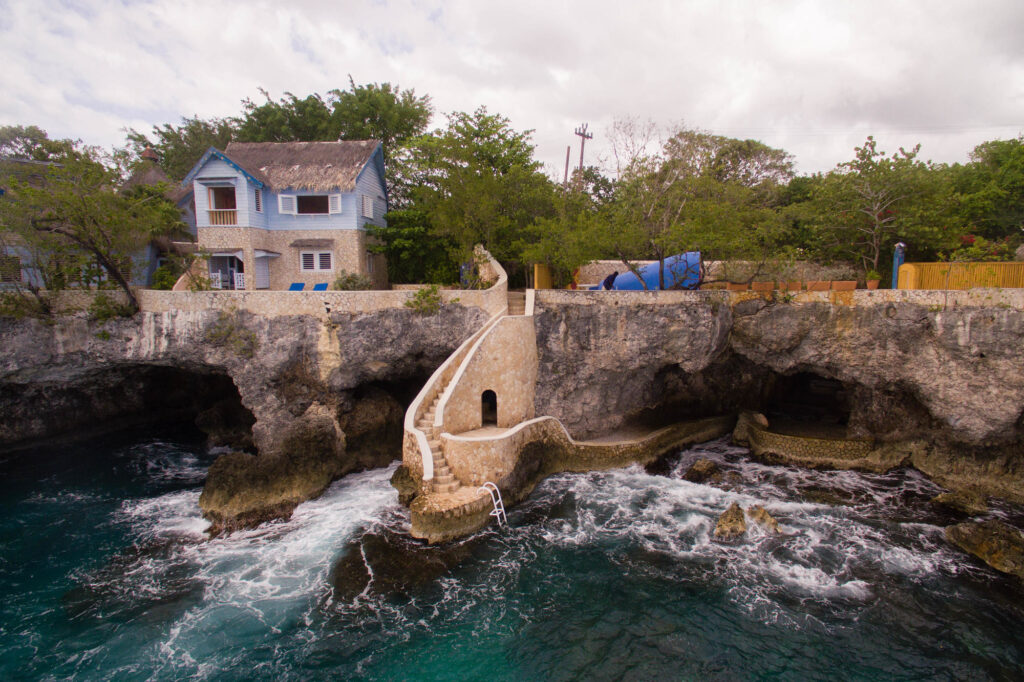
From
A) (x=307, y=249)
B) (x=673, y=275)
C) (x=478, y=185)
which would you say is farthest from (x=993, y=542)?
(x=307, y=249)

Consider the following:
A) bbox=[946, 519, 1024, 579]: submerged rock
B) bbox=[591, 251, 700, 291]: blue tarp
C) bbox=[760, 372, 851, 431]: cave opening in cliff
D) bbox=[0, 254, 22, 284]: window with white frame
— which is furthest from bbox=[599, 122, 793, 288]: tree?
bbox=[0, 254, 22, 284]: window with white frame

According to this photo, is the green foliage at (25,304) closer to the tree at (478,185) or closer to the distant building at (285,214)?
the distant building at (285,214)

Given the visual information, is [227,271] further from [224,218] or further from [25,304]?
[25,304]

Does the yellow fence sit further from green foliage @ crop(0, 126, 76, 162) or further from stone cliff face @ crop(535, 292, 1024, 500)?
green foliage @ crop(0, 126, 76, 162)

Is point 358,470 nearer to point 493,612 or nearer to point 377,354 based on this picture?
point 377,354

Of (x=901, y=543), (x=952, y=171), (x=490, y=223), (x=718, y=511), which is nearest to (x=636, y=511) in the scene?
(x=718, y=511)

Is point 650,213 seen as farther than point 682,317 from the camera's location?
Yes
